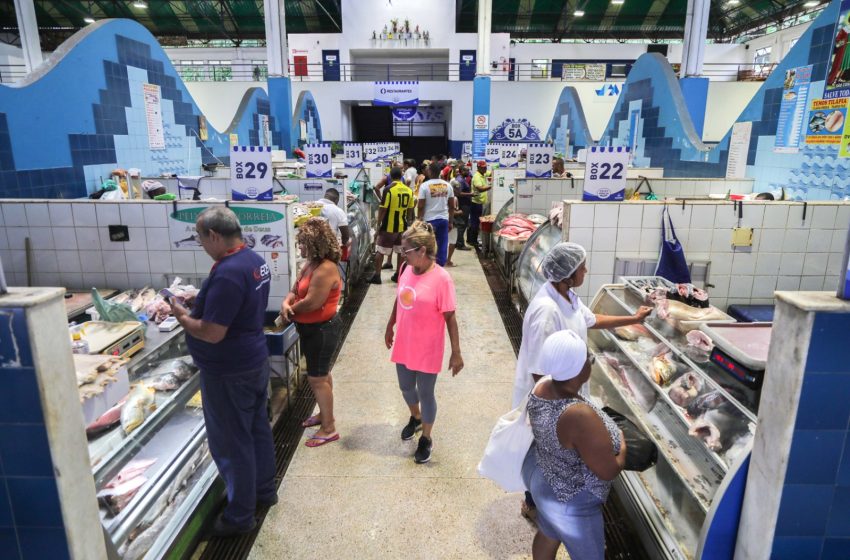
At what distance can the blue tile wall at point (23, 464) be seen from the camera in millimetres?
1685

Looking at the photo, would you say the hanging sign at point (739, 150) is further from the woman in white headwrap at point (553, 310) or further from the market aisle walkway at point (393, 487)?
the woman in white headwrap at point (553, 310)

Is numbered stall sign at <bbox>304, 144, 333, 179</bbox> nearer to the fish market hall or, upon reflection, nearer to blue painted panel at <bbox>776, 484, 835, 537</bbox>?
the fish market hall

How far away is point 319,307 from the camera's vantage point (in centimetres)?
359

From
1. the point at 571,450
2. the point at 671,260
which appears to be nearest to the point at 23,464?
the point at 571,450

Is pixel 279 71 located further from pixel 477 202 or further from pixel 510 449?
pixel 510 449

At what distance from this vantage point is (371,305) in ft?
23.7

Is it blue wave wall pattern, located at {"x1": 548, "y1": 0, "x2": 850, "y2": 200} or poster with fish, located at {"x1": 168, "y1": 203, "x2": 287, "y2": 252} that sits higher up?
blue wave wall pattern, located at {"x1": 548, "y1": 0, "x2": 850, "y2": 200}

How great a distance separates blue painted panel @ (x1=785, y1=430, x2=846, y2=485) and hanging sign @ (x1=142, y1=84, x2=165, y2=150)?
9.18 meters

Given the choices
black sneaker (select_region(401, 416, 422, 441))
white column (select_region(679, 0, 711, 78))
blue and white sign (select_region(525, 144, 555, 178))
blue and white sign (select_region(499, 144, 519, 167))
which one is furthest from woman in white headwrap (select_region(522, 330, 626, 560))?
white column (select_region(679, 0, 711, 78))

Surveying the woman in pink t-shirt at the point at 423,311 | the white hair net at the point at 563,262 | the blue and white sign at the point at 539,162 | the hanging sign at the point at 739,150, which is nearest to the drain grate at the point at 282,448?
→ the woman in pink t-shirt at the point at 423,311

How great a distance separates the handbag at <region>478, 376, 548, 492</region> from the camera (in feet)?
7.61

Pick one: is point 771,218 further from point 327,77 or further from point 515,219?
point 327,77

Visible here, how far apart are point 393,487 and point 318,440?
0.75 meters

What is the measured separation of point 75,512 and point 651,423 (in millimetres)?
2666
